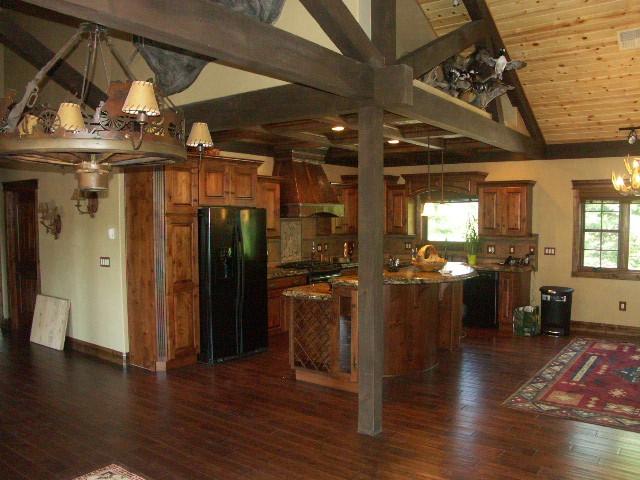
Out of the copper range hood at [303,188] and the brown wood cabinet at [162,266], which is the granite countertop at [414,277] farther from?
the copper range hood at [303,188]

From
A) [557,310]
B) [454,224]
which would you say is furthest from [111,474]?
[454,224]

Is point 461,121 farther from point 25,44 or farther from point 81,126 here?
point 25,44

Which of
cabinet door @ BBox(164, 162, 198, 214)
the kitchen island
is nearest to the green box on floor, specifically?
the kitchen island

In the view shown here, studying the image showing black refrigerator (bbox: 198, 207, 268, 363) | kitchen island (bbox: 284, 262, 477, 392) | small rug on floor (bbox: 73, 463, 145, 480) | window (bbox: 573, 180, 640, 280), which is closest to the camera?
small rug on floor (bbox: 73, 463, 145, 480)

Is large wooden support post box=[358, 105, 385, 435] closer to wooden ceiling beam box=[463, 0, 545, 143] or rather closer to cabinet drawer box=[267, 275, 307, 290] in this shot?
wooden ceiling beam box=[463, 0, 545, 143]

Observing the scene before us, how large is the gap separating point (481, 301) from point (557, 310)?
1.02 meters

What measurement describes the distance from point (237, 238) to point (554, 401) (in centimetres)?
363

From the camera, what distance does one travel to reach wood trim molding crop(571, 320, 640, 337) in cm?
751

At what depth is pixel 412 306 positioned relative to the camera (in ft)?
18.2

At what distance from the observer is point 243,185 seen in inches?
257

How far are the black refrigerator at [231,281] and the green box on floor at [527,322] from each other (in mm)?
3603

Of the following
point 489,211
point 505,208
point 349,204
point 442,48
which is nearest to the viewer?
point 442,48

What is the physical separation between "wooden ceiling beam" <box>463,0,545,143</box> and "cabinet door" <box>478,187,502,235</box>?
997mm

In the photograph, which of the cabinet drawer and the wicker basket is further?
the cabinet drawer
